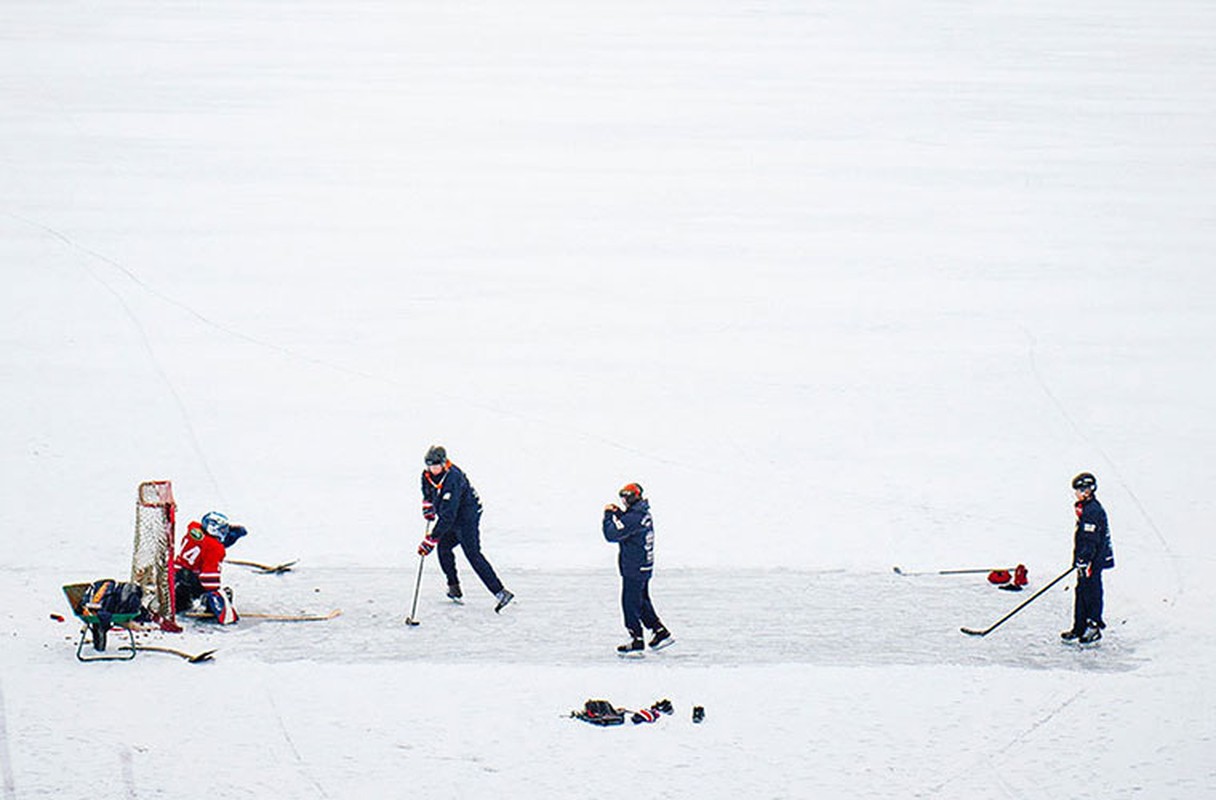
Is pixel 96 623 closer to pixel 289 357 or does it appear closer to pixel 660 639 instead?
pixel 660 639

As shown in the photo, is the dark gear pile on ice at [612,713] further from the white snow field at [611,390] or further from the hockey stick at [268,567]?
the hockey stick at [268,567]

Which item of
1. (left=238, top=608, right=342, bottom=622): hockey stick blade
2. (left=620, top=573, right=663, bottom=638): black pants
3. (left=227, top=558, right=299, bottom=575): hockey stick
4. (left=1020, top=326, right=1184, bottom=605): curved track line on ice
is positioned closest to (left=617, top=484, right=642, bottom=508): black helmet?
(left=620, top=573, right=663, bottom=638): black pants

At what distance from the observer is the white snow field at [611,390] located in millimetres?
10047

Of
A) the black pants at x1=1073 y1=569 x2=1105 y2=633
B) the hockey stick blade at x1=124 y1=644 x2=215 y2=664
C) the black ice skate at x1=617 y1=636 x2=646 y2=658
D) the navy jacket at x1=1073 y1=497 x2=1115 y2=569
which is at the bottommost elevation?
the hockey stick blade at x1=124 y1=644 x2=215 y2=664

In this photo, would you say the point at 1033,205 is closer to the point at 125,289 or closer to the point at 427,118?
the point at 427,118

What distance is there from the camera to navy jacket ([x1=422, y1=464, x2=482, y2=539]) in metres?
12.0

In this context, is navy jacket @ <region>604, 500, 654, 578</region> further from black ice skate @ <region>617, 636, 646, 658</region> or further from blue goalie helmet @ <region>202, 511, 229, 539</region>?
blue goalie helmet @ <region>202, 511, 229, 539</region>

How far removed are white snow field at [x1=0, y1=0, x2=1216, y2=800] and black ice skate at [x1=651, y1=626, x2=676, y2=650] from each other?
396mm

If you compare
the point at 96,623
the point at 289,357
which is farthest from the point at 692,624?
the point at 289,357

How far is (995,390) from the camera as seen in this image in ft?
61.1

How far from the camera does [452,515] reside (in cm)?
1198

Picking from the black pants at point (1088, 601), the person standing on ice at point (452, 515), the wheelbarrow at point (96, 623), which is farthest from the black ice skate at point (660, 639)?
the wheelbarrow at point (96, 623)

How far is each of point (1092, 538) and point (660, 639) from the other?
3.07 m

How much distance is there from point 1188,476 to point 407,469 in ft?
25.0
